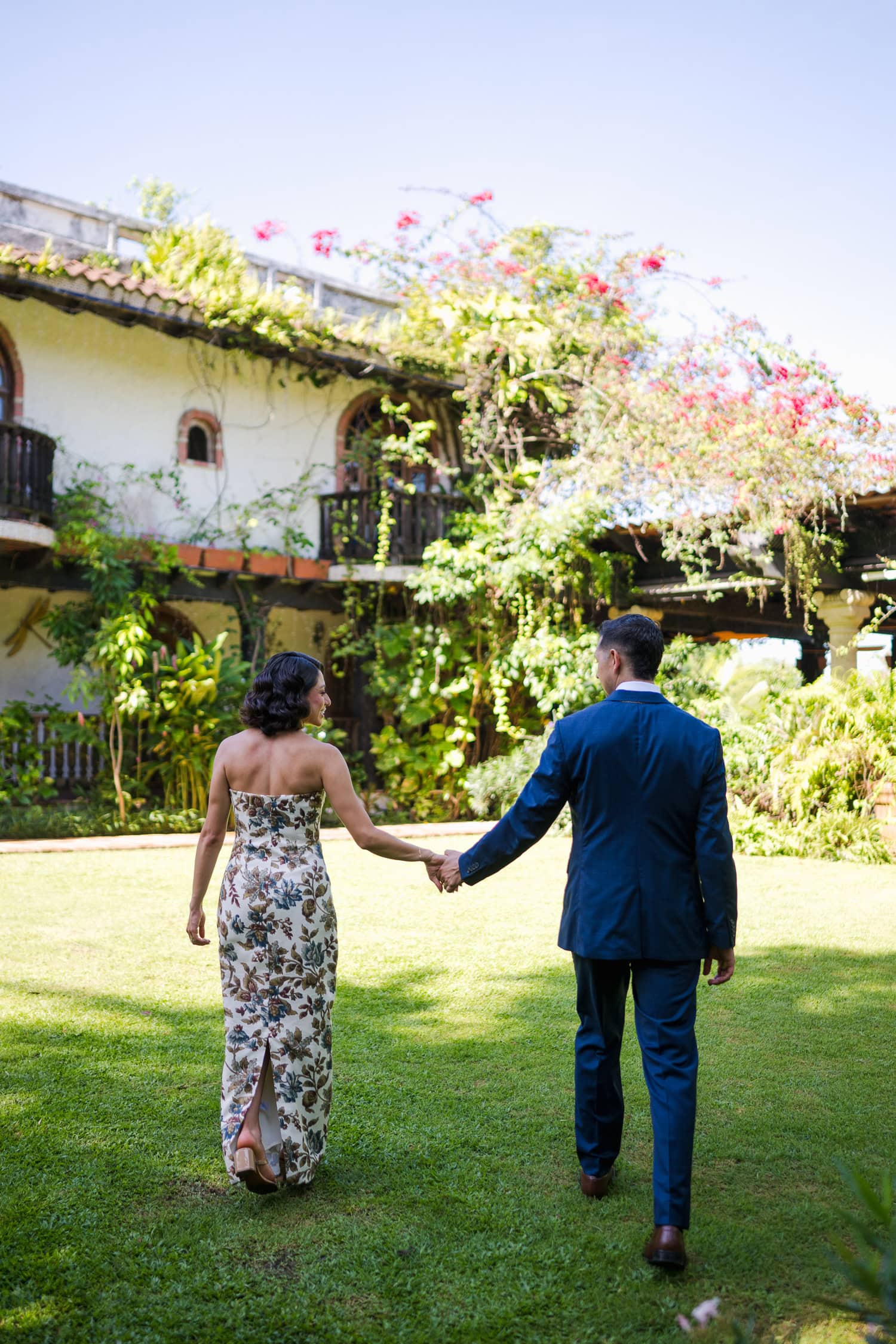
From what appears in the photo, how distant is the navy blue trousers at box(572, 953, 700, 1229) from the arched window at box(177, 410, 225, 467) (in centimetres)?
1191

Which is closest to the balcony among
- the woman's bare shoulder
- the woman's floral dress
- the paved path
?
the paved path

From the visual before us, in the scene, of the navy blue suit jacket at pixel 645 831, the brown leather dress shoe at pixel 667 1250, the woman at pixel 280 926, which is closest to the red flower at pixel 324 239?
the woman at pixel 280 926

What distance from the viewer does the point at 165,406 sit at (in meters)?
13.8

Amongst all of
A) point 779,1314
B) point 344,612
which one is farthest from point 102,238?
point 779,1314

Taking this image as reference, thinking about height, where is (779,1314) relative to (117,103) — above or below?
below

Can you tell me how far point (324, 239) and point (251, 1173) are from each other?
13513mm

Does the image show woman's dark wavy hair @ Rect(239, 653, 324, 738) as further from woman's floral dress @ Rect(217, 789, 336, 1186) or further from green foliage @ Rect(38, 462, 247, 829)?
green foliage @ Rect(38, 462, 247, 829)

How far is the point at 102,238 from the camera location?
14.0 m

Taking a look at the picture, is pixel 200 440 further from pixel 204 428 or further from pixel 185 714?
pixel 185 714

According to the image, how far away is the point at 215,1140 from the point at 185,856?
22.6ft

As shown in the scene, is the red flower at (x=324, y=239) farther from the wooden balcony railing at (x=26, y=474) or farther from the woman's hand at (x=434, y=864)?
the woman's hand at (x=434, y=864)

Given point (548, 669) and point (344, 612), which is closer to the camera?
point (548, 669)

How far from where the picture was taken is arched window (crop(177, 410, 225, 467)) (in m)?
13.9

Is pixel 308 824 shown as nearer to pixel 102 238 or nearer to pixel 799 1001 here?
pixel 799 1001
